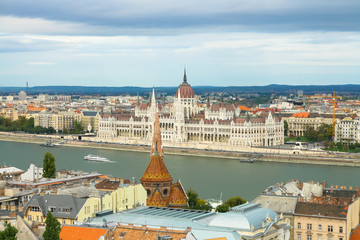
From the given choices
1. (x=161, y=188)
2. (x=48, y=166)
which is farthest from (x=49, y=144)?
(x=161, y=188)

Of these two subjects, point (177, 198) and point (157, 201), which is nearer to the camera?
point (157, 201)

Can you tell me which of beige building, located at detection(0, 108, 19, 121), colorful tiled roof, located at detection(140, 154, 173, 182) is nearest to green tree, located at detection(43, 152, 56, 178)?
colorful tiled roof, located at detection(140, 154, 173, 182)

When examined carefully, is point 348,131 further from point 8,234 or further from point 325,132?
point 8,234

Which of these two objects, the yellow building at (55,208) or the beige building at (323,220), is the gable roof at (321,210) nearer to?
the beige building at (323,220)

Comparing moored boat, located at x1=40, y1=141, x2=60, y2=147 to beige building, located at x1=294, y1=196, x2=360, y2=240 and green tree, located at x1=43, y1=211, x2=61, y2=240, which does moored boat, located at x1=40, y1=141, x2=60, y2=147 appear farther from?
green tree, located at x1=43, y1=211, x2=61, y2=240

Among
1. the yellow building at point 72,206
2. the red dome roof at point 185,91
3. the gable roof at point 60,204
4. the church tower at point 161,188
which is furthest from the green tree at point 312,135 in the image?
the gable roof at point 60,204
